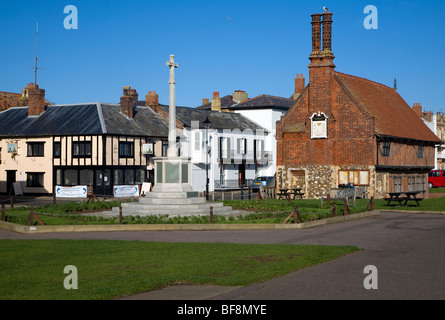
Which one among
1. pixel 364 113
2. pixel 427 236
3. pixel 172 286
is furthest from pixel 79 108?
pixel 172 286

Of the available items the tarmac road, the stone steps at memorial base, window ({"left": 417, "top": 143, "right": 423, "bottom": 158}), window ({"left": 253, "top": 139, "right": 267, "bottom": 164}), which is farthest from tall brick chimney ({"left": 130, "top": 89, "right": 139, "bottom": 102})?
the tarmac road

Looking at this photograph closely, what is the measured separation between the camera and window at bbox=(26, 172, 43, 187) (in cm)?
5055

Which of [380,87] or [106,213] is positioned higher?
[380,87]

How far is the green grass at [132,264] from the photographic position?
1141 centimetres

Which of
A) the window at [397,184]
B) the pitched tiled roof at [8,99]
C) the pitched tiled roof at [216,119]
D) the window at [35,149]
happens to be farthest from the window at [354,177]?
the pitched tiled roof at [8,99]

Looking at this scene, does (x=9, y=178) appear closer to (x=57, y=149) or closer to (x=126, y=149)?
(x=57, y=149)

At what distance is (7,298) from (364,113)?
3573 centimetres

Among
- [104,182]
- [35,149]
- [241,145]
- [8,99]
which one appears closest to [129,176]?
[104,182]

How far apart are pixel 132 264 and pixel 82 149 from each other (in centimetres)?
3630

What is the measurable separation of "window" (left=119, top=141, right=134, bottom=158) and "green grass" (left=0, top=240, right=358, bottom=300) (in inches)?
1230

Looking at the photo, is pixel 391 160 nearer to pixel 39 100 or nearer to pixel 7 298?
pixel 39 100

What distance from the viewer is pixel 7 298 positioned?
10531 millimetres

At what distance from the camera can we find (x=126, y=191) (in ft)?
141

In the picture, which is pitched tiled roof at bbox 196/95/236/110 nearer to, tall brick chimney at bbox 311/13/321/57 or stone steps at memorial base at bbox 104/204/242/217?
tall brick chimney at bbox 311/13/321/57
